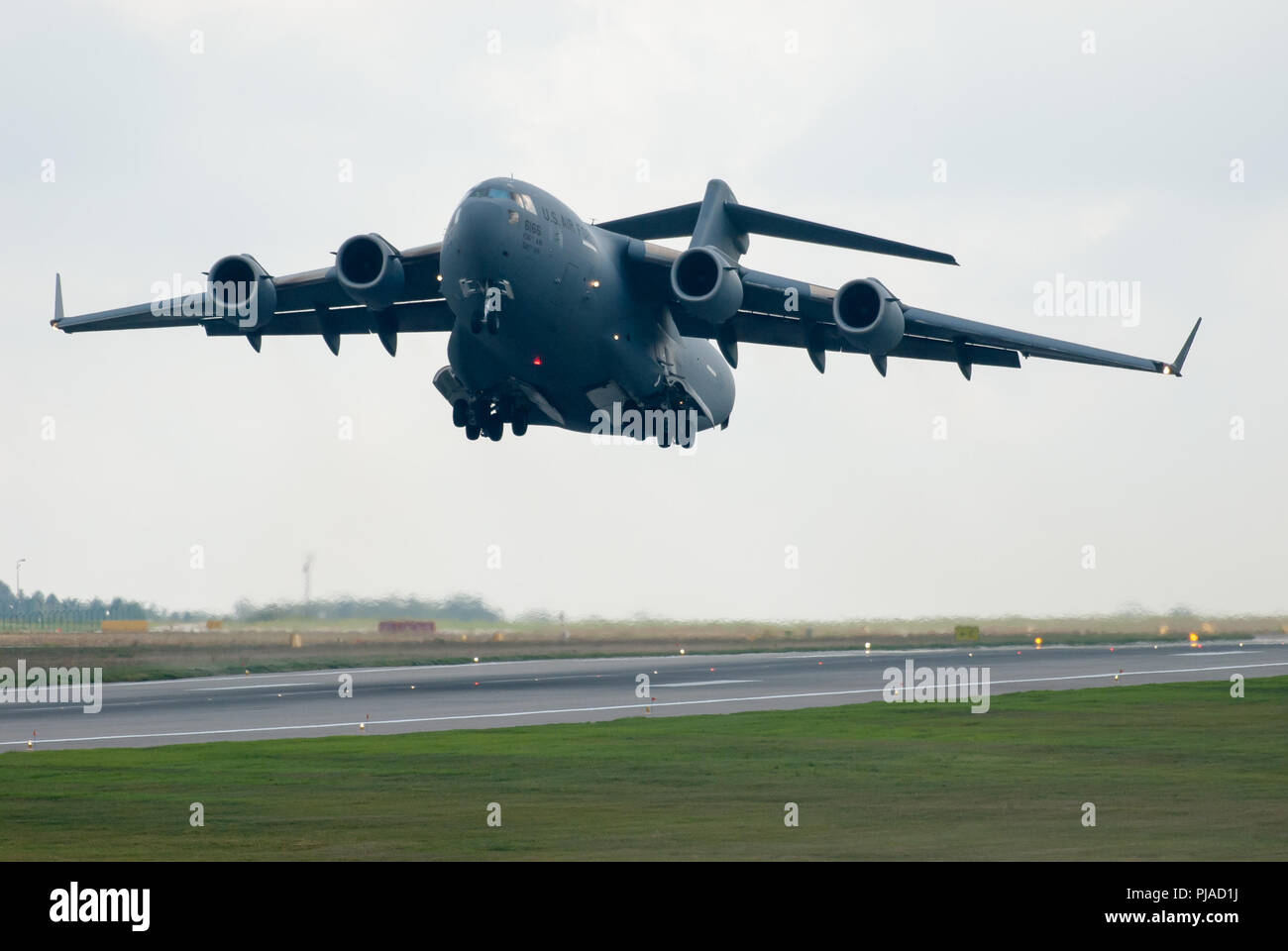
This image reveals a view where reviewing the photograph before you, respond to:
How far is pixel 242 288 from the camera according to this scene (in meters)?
25.8

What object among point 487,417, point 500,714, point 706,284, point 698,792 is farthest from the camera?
point 487,417

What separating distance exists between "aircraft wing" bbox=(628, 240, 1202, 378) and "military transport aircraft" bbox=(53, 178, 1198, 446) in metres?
0.04

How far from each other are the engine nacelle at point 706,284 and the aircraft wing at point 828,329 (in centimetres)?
128

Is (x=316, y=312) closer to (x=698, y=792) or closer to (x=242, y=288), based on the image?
(x=242, y=288)

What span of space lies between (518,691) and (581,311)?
9.75 m

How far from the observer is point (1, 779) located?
17141mm

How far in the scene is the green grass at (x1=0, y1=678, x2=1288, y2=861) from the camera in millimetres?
12227

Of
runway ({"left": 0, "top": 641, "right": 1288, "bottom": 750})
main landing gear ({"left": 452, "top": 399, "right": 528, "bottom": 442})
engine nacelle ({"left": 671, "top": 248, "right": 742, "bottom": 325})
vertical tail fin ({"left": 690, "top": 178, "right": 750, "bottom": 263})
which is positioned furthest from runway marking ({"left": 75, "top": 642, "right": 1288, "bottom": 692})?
engine nacelle ({"left": 671, "top": 248, "right": 742, "bottom": 325})

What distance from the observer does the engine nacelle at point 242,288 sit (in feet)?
84.6

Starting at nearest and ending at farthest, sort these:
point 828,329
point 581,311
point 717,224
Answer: point 581,311 → point 828,329 → point 717,224

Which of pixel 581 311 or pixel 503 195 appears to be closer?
pixel 503 195

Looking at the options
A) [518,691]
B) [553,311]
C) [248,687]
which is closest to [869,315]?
[553,311]

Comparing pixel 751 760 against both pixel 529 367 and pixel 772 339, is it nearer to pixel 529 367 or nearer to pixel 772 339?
pixel 529 367
